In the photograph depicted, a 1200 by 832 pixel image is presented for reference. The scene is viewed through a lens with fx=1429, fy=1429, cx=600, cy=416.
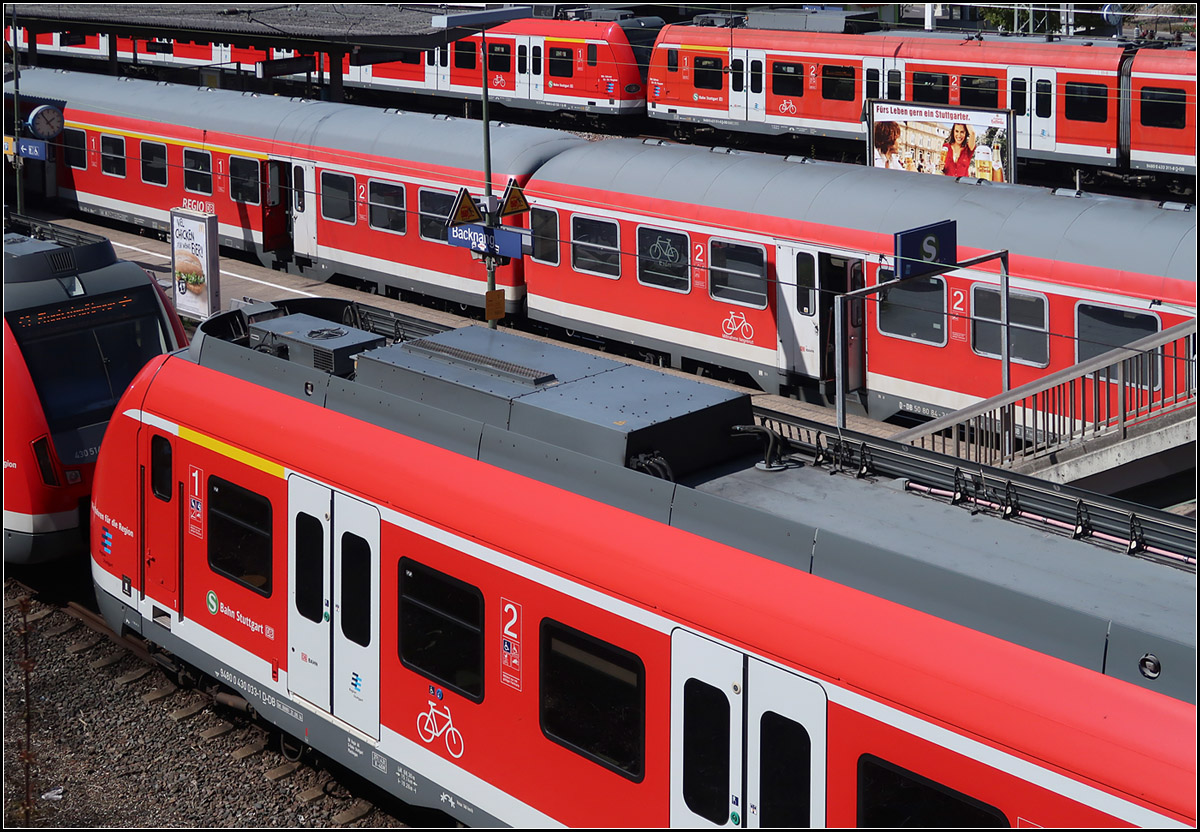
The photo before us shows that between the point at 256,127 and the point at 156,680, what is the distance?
15.9 meters

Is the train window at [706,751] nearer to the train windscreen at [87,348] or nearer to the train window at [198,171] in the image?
the train windscreen at [87,348]

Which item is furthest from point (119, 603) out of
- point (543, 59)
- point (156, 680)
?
point (543, 59)

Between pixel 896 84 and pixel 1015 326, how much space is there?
1535 centimetres

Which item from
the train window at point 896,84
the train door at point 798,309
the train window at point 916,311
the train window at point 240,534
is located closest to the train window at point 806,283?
the train door at point 798,309

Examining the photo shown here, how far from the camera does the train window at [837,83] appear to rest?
30.9m

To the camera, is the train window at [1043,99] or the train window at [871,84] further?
the train window at [871,84]

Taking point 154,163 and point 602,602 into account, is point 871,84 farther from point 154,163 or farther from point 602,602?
point 602,602

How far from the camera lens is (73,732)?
35.4ft

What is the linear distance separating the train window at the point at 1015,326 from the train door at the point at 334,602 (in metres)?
9.34

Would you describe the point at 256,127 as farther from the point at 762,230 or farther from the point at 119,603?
the point at 119,603

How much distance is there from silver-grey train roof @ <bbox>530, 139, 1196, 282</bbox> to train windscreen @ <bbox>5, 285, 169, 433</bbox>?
7.99m

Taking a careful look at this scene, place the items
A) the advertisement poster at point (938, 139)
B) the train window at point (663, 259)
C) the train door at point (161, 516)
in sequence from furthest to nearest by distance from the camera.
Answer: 1. the advertisement poster at point (938, 139)
2. the train window at point (663, 259)
3. the train door at point (161, 516)

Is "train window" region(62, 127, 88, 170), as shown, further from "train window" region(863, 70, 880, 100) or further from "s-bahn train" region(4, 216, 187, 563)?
"s-bahn train" region(4, 216, 187, 563)

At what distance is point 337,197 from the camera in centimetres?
2431
